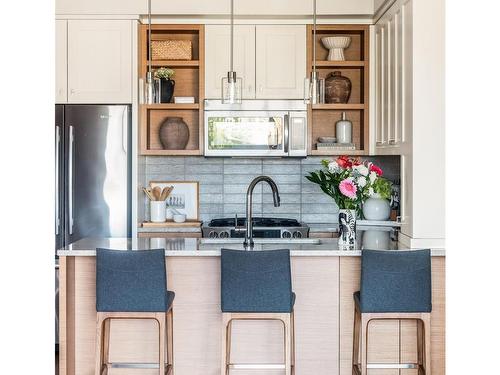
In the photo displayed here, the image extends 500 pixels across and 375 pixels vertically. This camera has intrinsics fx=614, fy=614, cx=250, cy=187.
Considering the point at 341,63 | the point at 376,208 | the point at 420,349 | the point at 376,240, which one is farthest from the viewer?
the point at 341,63

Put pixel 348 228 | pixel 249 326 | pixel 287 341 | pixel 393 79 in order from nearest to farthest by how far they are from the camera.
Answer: pixel 287 341 < pixel 249 326 < pixel 348 228 < pixel 393 79

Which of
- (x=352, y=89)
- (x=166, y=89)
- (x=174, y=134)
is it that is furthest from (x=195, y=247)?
(x=352, y=89)

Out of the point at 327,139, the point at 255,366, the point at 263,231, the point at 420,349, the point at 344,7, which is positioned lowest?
the point at 255,366

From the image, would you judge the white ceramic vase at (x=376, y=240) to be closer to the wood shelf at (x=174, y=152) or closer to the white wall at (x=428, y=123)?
the white wall at (x=428, y=123)

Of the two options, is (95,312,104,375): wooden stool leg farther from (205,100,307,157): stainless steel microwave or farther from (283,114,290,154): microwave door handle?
(283,114,290,154): microwave door handle

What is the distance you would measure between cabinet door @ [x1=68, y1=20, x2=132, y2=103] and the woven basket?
12.2 inches

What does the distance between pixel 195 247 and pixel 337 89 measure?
2214 mm

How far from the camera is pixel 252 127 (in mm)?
4863

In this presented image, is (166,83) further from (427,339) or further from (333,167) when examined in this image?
(427,339)

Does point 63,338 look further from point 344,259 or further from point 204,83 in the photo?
point 204,83

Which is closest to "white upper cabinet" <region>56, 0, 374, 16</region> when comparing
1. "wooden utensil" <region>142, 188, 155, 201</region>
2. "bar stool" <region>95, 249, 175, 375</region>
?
"wooden utensil" <region>142, 188, 155, 201</region>

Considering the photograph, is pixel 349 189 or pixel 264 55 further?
pixel 264 55

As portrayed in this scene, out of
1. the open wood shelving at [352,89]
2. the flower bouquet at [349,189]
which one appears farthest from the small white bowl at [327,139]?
the flower bouquet at [349,189]

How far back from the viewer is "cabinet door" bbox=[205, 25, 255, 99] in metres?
4.89
